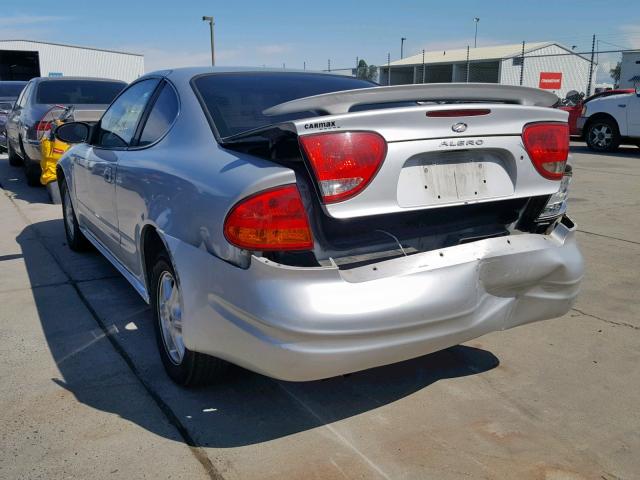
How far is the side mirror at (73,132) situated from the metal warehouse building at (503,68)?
111ft

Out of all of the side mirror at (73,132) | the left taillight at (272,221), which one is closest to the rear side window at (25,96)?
the side mirror at (73,132)

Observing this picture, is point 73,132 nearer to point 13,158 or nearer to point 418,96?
point 418,96

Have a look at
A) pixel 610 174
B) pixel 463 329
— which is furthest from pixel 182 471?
pixel 610 174

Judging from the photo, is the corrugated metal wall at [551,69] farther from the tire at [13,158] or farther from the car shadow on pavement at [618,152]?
the tire at [13,158]

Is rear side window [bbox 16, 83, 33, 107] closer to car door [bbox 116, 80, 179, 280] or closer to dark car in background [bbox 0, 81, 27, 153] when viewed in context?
dark car in background [bbox 0, 81, 27, 153]

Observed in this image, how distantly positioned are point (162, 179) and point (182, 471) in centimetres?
132

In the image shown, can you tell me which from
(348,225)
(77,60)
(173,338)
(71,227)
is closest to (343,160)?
(348,225)

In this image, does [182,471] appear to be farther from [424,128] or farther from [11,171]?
[11,171]

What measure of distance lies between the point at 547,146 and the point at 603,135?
12698 mm

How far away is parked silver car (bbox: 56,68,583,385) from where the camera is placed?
2.21 metres

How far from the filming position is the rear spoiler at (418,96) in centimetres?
231

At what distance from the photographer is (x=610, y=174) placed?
33.8 ft

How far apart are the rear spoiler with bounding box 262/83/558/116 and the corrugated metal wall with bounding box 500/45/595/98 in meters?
36.0

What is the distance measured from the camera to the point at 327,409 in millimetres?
2793
